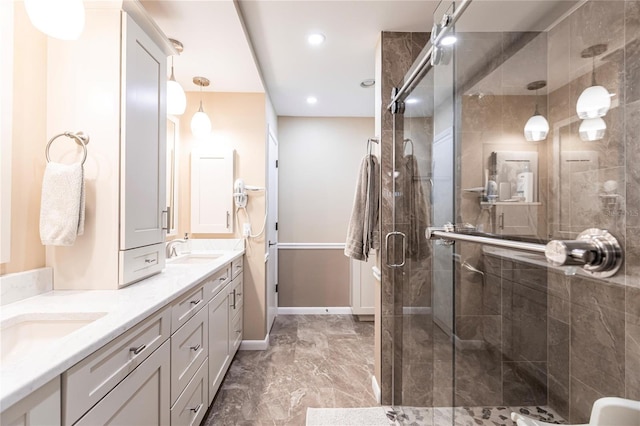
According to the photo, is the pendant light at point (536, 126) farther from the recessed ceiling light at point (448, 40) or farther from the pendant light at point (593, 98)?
the recessed ceiling light at point (448, 40)

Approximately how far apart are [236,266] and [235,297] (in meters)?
0.26

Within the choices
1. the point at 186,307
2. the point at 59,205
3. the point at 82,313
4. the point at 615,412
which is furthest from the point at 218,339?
the point at 615,412

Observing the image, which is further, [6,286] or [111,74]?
[111,74]

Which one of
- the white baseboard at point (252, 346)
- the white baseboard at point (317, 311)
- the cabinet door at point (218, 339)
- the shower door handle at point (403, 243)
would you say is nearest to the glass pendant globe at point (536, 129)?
the shower door handle at point (403, 243)

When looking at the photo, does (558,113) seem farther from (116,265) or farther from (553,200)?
(116,265)

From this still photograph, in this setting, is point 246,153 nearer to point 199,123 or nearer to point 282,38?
point 199,123

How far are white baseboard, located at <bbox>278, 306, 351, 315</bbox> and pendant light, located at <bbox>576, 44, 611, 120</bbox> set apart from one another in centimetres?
312

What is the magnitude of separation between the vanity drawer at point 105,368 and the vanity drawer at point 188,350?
0.20 metres

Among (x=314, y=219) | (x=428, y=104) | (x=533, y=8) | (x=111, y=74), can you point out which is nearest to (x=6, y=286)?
(x=111, y=74)

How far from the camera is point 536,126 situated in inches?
49.9

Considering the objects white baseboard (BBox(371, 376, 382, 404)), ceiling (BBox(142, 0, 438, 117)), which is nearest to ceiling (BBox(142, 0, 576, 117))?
ceiling (BBox(142, 0, 438, 117))

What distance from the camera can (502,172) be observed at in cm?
139

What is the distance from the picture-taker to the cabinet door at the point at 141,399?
811mm

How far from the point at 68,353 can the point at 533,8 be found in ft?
7.07
